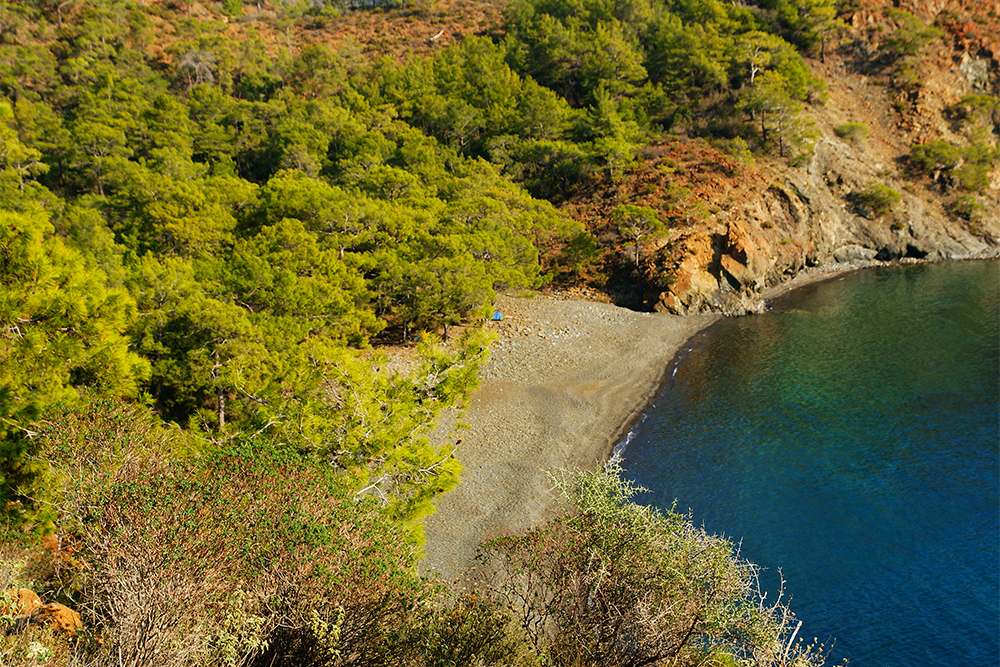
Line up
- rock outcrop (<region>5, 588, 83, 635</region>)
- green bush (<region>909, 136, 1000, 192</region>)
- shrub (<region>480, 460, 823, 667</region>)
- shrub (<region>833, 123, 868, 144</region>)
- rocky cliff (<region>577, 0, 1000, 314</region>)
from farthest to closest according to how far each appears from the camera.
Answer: shrub (<region>833, 123, 868, 144</region>), green bush (<region>909, 136, 1000, 192</region>), rocky cliff (<region>577, 0, 1000, 314</region>), shrub (<region>480, 460, 823, 667</region>), rock outcrop (<region>5, 588, 83, 635</region>)

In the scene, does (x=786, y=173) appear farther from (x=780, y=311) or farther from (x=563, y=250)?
(x=563, y=250)

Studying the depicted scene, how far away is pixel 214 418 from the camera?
60.4 feet

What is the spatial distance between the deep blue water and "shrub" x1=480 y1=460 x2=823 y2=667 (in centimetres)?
852

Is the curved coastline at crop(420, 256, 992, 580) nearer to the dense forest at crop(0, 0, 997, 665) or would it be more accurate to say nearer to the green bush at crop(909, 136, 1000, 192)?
the dense forest at crop(0, 0, 997, 665)

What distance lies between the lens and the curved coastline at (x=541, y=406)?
2462 cm

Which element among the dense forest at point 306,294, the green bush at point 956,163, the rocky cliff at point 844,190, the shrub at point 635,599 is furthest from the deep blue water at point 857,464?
the green bush at point 956,163

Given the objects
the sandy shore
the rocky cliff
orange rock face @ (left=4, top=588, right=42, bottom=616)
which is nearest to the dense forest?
orange rock face @ (left=4, top=588, right=42, bottom=616)

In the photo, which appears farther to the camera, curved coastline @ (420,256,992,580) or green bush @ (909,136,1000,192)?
green bush @ (909,136,1000,192)

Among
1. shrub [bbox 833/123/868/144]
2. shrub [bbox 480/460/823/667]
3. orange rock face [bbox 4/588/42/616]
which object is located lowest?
shrub [bbox 480/460/823/667]

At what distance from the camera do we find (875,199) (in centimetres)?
6450

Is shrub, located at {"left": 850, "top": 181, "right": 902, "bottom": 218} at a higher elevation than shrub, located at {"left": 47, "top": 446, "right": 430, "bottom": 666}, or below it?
below

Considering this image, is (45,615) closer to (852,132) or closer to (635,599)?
(635,599)

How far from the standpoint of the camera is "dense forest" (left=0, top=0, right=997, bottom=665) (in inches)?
423

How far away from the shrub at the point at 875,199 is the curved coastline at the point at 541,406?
30068 mm
